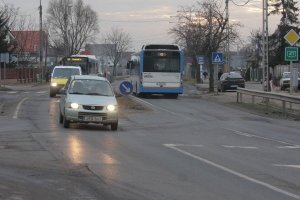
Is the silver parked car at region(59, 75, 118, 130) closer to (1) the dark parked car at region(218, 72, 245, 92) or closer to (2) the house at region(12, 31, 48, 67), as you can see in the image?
(1) the dark parked car at region(218, 72, 245, 92)

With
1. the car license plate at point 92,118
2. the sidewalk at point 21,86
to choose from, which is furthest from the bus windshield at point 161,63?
the car license plate at point 92,118

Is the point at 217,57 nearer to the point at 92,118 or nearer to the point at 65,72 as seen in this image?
the point at 65,72

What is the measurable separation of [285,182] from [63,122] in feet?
33.6

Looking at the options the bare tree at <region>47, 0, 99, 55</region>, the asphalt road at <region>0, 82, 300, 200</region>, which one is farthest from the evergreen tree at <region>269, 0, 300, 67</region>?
the asphalt road at <region>0, 82, 300, 200</region>

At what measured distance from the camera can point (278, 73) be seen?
71.2 m

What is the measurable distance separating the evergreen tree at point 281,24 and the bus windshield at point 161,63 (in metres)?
50.7

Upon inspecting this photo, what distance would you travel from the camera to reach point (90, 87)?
19.2m

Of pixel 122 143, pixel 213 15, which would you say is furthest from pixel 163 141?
pixel 213 15

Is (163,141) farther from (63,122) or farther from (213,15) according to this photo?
(213,15)

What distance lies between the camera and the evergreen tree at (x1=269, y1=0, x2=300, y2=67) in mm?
85512

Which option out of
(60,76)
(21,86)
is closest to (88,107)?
(60,76)

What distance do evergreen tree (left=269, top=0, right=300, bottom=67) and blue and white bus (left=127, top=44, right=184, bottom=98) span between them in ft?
166

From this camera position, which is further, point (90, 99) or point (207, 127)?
point (207, 127)

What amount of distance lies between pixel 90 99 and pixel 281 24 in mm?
73207
